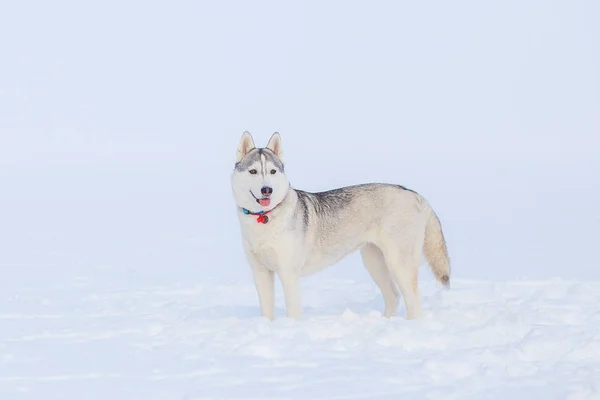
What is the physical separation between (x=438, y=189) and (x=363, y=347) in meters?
17.8

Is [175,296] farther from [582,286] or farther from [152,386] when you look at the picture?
[582,286]

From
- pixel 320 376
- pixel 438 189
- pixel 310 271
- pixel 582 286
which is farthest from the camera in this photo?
pixel 438 189

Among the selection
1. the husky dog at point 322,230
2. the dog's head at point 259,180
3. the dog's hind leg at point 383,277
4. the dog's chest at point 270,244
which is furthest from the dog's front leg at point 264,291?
the dog's hind leg at point 383,277

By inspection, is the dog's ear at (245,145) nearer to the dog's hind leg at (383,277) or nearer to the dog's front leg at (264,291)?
the dog's front leg at (264,291)

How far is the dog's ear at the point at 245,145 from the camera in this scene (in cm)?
704

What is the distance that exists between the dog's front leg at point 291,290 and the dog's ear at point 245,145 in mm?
1144

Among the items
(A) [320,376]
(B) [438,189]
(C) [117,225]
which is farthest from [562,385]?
(B) [438,189]

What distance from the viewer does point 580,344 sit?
18.6 feet

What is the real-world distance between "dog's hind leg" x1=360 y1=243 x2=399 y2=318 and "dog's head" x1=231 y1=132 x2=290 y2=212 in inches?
51.4

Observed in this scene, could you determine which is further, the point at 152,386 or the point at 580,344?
Result: the point at 580,344

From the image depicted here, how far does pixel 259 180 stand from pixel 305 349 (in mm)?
1630

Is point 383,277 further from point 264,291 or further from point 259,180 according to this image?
point 259,180

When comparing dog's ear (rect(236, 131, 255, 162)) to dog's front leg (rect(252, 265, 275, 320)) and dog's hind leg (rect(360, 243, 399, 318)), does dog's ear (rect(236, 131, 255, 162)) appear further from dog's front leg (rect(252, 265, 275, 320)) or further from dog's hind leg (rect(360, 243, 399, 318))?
dog's hind leg (rect(360, 243, 399, 318))

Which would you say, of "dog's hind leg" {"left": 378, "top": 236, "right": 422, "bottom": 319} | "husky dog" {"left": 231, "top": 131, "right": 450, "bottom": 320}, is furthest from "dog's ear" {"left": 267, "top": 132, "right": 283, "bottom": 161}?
"dog's hind leg" {"left": 378, "top": 236, "right": 422, "bottom": 319}
